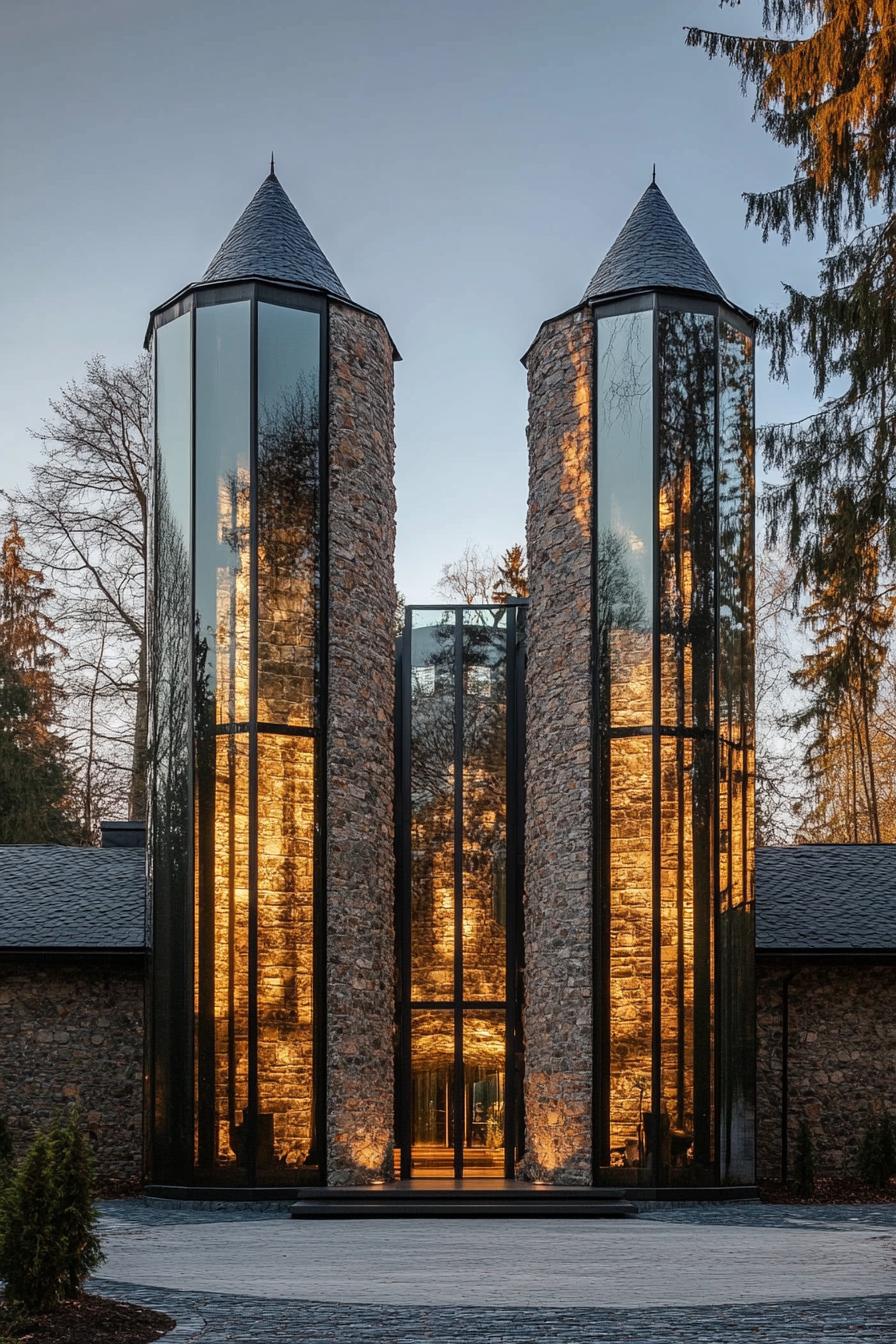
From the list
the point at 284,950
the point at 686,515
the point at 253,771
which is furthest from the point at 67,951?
the point at 686,515

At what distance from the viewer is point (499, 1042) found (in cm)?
1595

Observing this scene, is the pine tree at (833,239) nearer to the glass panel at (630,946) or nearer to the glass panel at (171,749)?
the glass panel at (630,946)

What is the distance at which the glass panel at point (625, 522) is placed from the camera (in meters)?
14.7

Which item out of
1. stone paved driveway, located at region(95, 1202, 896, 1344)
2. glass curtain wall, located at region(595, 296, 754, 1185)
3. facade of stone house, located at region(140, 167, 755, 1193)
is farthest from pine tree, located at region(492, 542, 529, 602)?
stone paved driveway, located at region(95, 1202, 896, 1344)

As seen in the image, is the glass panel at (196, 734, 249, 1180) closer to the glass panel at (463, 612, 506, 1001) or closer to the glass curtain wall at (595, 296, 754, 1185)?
the glass panel at (463, 612, 506, 1001)

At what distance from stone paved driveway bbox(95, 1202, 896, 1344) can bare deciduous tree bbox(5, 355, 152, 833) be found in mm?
12974

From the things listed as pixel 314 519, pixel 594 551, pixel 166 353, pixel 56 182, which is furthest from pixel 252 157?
→ pixel 594 551

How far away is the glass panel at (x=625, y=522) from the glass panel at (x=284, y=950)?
10.5 feet

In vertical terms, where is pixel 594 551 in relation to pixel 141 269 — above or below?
below

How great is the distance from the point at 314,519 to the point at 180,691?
223 cm

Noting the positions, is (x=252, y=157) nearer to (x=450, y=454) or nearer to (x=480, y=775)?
(x=480, y=775)

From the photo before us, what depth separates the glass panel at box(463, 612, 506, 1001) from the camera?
16141 millimetres

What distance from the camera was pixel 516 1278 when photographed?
8.92 m

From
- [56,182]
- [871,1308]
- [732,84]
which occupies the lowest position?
[871,1308]
